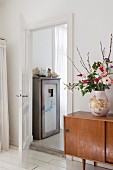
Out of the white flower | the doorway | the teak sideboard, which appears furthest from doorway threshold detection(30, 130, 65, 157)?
the white flower

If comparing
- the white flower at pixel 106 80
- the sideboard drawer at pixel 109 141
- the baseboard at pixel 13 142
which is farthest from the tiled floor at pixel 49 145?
the white flower at pixel 106 80

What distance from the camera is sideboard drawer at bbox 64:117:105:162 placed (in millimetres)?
2342

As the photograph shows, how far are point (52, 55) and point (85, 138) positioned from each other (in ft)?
9.38

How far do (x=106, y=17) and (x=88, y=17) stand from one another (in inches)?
11.1

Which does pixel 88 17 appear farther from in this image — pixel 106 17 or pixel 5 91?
pixel 5 91

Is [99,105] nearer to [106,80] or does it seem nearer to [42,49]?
[106,80]

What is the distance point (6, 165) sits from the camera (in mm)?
2914

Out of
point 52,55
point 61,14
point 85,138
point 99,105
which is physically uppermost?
point 61,14

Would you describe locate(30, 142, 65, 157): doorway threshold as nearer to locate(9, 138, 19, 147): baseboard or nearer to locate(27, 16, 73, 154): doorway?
locate(27, 16, 73, 154): doorway

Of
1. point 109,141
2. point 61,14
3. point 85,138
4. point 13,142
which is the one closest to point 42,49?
point 61,14

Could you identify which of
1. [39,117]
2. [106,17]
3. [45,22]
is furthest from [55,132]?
[106,17]

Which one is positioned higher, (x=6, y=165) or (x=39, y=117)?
(x=39, y=117)

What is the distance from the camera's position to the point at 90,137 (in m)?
2.41

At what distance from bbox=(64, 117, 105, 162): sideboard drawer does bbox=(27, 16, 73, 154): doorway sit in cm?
63
